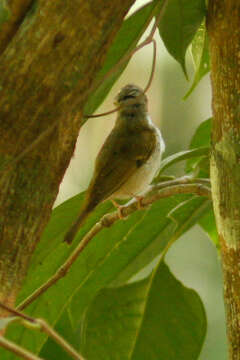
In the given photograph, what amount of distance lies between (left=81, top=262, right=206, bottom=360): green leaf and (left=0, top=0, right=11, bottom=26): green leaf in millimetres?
809

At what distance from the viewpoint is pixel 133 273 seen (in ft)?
6.02

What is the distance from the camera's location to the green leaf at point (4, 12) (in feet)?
3.68

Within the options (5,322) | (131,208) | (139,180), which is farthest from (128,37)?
(139,180)

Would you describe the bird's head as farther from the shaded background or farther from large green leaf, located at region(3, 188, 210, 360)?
large green leaf, located at region(3, 188, 210, 360)

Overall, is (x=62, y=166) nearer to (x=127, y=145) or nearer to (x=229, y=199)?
(x=229, y=199)

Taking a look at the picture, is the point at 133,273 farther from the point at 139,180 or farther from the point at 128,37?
the point at 139,180

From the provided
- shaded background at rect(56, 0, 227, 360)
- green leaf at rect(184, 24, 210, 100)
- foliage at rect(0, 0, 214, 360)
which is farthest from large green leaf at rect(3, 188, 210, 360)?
shaded background at rect(56, 0, 227, 360)

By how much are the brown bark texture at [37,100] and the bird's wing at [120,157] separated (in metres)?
1.56

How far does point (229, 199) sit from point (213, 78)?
24cm

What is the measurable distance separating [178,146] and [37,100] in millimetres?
2955

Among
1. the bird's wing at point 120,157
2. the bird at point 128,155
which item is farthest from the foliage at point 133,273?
the bird's wing at point 120,157

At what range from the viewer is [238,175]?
4.17 ft

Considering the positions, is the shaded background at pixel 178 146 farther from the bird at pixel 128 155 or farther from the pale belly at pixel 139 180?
the pale belly at pixel 139 180

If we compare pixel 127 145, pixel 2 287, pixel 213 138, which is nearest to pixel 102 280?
pixel 213 138
